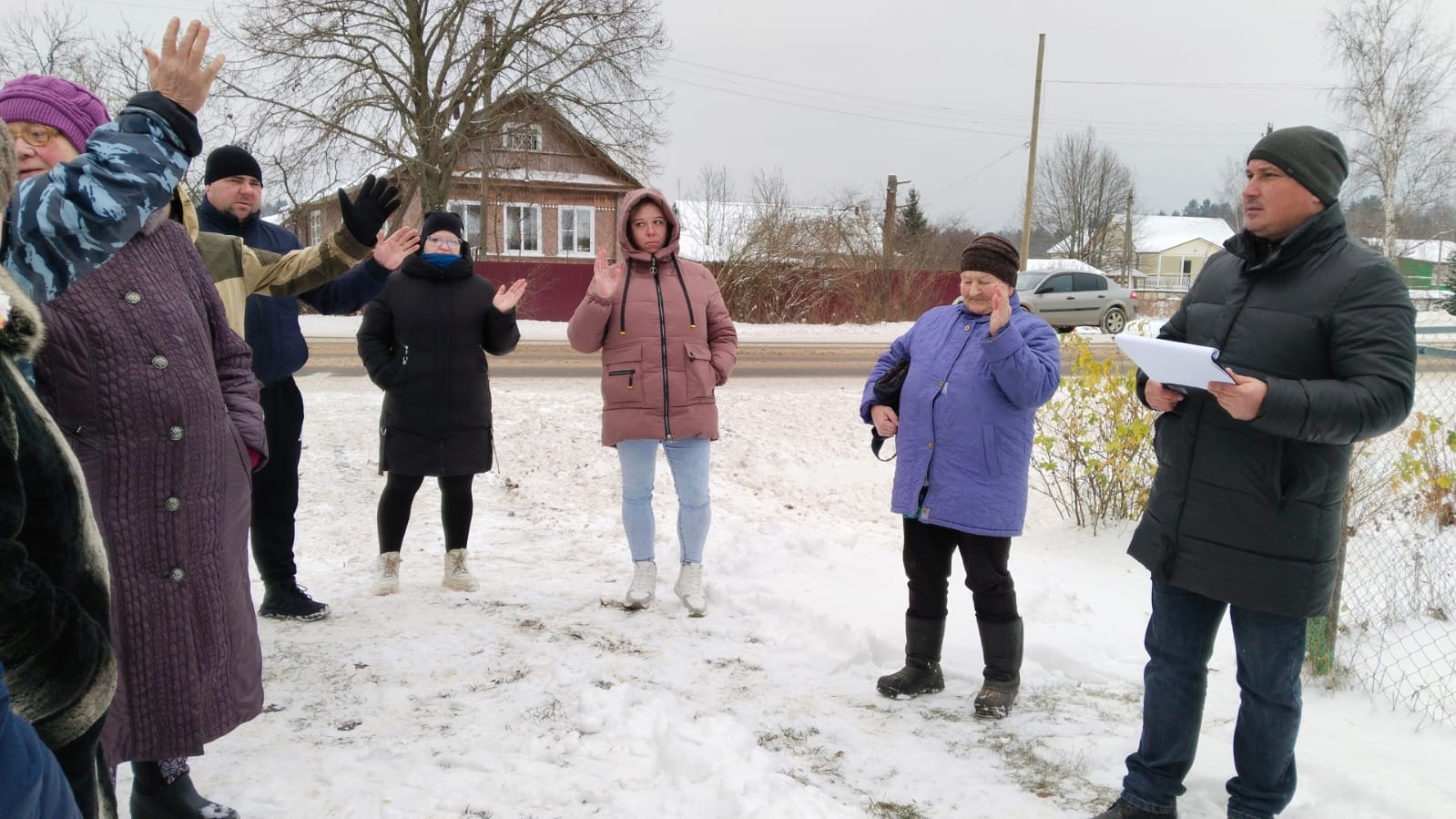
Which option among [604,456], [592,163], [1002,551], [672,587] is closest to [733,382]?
[604,456]

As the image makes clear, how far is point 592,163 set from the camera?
3192 centimetres

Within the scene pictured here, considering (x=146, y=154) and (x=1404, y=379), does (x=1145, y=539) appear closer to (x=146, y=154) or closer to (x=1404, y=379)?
(x=1404, y=379)

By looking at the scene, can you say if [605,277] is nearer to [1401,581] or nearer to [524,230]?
[1401,581]

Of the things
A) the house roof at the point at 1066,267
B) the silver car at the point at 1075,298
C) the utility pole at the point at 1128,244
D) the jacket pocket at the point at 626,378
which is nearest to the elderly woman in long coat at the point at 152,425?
the jacket pocket at the point at 626,378

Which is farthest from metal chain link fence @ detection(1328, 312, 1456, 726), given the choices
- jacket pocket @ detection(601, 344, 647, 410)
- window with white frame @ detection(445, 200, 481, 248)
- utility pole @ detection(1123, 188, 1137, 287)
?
utility pole @ detection(1123, 188, 1137, 287)

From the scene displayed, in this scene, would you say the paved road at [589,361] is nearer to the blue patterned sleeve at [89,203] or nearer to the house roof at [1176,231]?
the blue patterned sleeve at [89,203]

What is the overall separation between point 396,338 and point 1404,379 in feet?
12.5

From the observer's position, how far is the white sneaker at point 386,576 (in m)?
4.55

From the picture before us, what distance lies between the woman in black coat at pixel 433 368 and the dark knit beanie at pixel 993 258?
2.09 meters

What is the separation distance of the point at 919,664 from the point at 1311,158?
2.17 meters

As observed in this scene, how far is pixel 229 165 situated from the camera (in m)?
3.91

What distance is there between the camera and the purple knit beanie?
2186 mm

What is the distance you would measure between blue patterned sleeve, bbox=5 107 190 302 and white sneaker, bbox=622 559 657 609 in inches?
113

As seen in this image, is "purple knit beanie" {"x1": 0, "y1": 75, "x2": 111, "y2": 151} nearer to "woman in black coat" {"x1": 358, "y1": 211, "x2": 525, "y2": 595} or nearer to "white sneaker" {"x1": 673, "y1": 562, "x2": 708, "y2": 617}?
"woman in black coat" {"x1": 358, "y1": 211, "x2": 525, "y2": 595}
